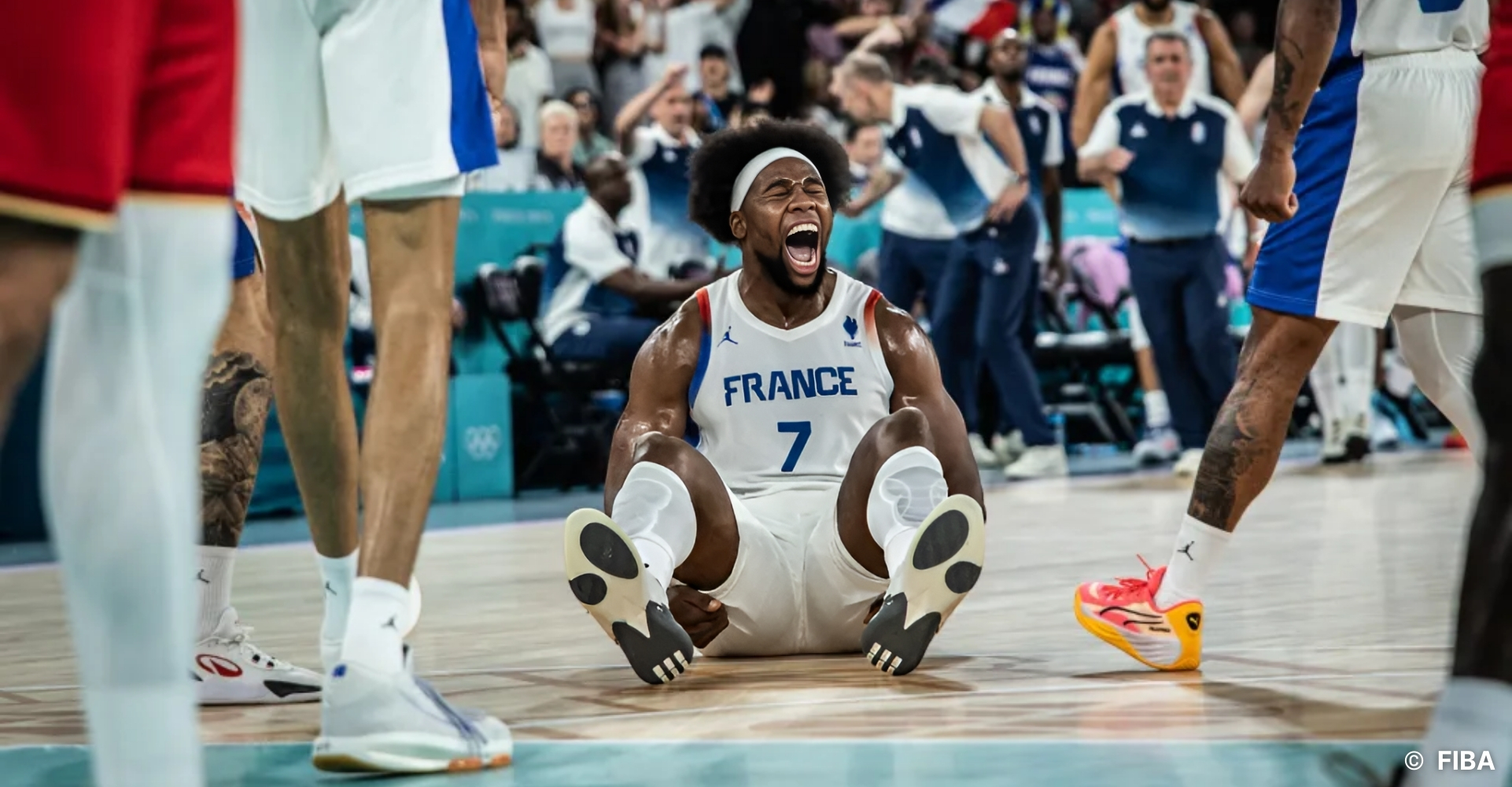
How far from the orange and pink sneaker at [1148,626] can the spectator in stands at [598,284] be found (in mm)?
6052

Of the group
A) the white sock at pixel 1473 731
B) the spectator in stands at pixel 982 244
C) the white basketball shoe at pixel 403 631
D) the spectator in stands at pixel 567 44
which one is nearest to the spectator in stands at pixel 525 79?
the spectator in stands at pixel 567 44

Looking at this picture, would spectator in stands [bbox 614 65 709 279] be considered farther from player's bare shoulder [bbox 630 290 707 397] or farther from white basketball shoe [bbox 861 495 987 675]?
white basketball shoe [bbox 861 495 987 675]

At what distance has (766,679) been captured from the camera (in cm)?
395

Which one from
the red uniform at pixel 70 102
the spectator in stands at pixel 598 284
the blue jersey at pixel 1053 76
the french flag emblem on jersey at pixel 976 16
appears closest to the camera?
the red uniform at pixel 70 102

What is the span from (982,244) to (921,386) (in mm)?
6155

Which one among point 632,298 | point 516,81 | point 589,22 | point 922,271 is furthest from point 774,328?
point 589,22

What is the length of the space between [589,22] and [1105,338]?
4064mm

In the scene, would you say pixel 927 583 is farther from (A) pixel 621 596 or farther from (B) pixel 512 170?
(B) pixel 512 170

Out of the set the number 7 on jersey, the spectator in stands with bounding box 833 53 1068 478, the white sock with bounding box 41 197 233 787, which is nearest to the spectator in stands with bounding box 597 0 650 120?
the spectator in stands with bounding box 833 53 1068 478

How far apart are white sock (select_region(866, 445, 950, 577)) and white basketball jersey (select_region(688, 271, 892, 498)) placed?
1.29ft

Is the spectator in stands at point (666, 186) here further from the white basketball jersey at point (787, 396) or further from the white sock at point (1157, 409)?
the white basketball jersey at point (787, 396)

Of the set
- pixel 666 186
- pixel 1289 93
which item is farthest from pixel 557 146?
pixel 1289 93

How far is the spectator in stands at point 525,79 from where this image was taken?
1166 cm

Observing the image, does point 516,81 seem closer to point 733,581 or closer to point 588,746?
point 733,581
